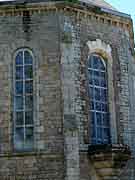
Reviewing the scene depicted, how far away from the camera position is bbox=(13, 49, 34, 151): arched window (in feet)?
54.1

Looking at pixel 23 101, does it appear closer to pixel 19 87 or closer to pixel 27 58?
pixel 19 87

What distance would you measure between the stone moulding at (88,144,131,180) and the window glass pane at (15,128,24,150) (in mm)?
2414

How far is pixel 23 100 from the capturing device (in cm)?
1689

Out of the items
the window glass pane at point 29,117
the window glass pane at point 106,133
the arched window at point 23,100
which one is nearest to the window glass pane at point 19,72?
the arched window at point 23,100

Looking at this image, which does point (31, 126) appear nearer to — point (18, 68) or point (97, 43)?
point (18, 68)

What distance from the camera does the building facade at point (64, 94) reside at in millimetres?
16031

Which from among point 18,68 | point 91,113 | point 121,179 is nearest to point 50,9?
point 18,68

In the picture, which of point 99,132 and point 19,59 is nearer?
point 19,59

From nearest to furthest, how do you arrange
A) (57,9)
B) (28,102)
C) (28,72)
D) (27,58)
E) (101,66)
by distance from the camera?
1. (28,102)
2. (28,72)
3. (27,58)
4. (57,9)
5. (101,66)

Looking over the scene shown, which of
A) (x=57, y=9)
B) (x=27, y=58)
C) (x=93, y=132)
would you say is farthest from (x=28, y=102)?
(x=57, y=9)

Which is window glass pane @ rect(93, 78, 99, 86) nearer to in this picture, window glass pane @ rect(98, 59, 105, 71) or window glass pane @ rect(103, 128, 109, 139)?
window glass pane @ rect(98, 59, 105, 71)

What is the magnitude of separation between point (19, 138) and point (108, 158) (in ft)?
10.6

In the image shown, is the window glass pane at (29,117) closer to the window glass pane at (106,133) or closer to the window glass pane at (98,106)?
the window glass pane at (98,106)

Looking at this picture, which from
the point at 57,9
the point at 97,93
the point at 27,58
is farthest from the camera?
the point at 97,93
